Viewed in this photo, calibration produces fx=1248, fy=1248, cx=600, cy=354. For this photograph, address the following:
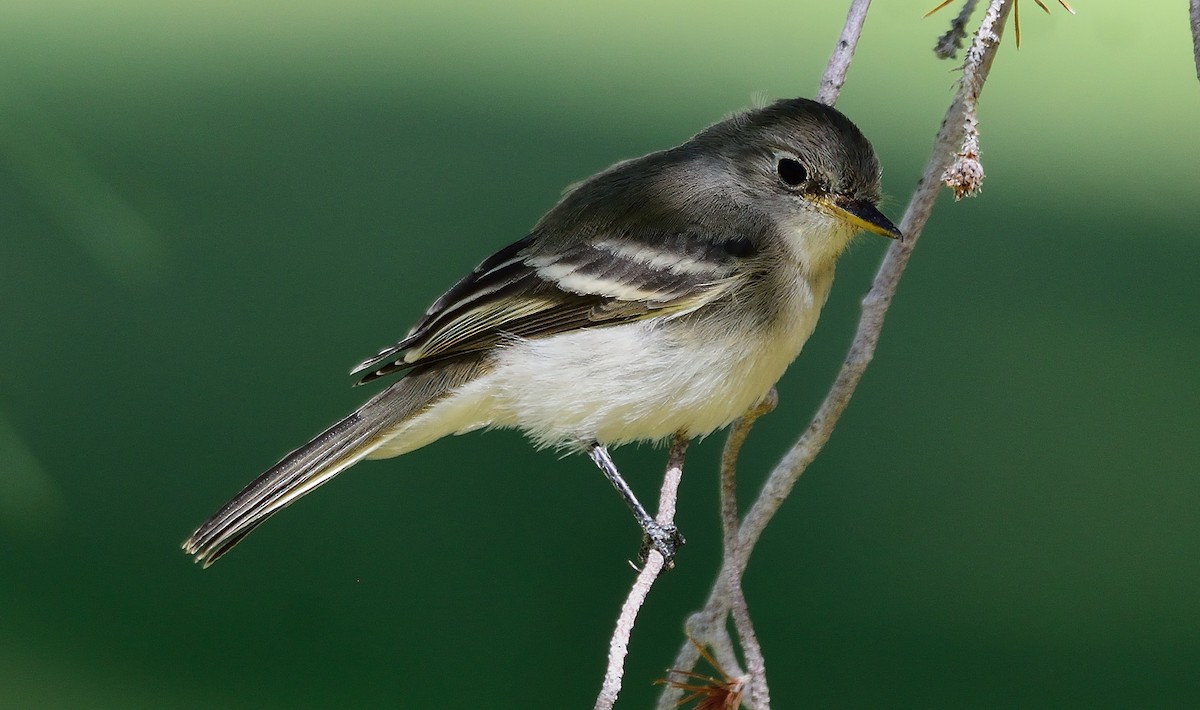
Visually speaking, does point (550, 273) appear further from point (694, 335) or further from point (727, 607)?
point (727, 607)

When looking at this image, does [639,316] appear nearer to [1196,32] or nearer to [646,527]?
[646,527]

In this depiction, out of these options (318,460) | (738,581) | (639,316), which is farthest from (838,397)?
(318,460)

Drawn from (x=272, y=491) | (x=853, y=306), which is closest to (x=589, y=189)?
(x=272, y=491)

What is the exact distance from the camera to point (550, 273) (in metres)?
1.92

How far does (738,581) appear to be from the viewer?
4.88ft

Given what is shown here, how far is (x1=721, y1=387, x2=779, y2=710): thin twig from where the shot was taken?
138 cm

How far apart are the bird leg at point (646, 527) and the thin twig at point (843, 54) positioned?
2.13ft

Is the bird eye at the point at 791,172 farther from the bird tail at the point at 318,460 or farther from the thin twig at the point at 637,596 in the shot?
the bird tail at the point at 318,460

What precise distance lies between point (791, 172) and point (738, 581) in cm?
A: 70

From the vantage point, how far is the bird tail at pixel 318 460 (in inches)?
72.7

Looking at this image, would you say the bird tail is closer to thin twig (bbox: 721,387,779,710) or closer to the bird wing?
the bird wing

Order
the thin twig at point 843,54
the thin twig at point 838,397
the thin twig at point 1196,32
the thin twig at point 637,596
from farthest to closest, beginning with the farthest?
the thin twig at point 843,54
the thin twig at point 838,397
the thin twig at point 637,596
the thin twig at point 1196,32

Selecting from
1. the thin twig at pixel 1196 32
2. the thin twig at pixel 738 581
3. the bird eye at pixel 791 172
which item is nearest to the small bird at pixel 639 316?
the bird eye at pixel 791 172

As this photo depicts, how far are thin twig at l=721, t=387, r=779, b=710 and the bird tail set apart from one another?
47 cm
